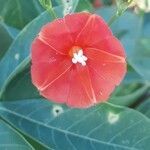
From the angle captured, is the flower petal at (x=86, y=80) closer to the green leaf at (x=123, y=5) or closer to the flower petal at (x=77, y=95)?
the flower petal at (x=77, y=95)

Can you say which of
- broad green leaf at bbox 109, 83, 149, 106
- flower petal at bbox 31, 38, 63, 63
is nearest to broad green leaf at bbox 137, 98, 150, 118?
broad green leaf at bbox 109, 83, 149, 106

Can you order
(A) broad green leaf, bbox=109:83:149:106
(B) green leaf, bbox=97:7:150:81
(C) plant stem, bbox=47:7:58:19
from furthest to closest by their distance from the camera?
(B) green leaf, bbox=97:7:150:81
(A) broad green leaf, bbox=109:83:149:106
(C) plant stem, bbox=47:7:58:19

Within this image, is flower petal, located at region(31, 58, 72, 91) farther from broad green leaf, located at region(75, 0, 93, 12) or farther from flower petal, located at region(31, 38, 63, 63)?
broad green leaf, located at region(75, 0, 93, 12)

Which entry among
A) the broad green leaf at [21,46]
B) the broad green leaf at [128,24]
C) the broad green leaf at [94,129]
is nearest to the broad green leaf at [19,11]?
the broad green leaf at [21,46]

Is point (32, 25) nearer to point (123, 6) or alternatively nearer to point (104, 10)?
point (123, 6)

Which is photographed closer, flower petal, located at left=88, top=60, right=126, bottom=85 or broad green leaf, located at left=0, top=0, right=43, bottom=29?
flower petal, located at left=88, top=60, right=126, bottom=85
